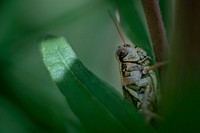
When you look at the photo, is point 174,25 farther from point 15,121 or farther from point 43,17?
point 43,17

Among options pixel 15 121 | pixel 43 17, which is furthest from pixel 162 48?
pixel 43 17

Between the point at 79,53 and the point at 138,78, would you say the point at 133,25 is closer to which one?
the point at 138,78

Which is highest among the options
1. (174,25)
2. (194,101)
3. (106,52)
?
(174,25)

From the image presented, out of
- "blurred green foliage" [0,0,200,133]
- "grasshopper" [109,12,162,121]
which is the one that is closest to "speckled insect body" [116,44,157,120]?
"grasshopper" [109,12,162,121]

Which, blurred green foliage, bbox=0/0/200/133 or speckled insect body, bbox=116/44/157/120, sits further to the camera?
speckled insect body, bbox=116/44/157/120

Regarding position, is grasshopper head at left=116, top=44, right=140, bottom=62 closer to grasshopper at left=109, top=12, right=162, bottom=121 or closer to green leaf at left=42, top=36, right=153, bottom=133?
grasshopper at left=109, top=12, right=162, bottom=121

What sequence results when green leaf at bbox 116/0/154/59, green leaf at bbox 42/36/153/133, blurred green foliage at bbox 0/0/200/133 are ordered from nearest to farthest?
1. blurred green foliage at bbox 0/0/200/133
2. green leaf at bbox 42/36/153/133
3. green leaf at bbox 116/0/154/59

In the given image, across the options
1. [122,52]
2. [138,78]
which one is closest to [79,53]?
[122,52]
